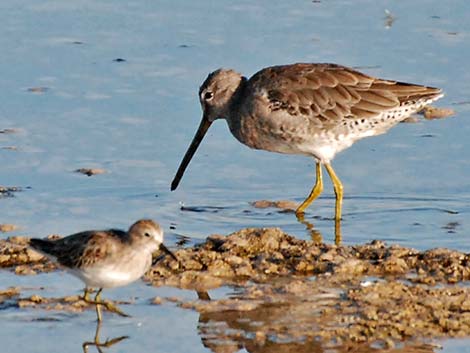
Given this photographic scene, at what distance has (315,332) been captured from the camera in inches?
296

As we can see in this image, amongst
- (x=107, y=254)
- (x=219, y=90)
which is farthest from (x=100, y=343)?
(x=219, y=90)

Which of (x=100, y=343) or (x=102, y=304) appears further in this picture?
(x=102, y=304)

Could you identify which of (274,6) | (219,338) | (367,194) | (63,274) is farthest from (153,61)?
(219,338)

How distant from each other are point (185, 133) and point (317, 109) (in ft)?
5.52

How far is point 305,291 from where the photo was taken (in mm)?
8211

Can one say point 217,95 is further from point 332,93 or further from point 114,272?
point 114,272

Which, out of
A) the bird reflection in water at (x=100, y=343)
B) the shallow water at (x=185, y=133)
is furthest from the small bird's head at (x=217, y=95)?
the bird reflection in water at (x=100, y=343)

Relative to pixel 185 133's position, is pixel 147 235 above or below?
above

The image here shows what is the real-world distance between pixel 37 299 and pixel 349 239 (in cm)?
267

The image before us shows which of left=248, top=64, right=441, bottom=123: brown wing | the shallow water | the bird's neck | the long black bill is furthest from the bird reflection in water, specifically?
the bird's neck

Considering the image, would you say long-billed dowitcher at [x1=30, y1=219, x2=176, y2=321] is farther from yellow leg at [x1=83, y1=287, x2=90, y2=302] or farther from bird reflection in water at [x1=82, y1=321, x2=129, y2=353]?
bird reflection in water at [x1=82, y1=321, x2=129, y2=353]

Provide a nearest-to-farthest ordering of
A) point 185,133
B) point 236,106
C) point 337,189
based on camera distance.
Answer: point 337,189, point 236,106, point 185,133

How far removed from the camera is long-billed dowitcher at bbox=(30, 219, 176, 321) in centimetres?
762

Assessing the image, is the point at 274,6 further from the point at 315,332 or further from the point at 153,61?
the point at 315,332
